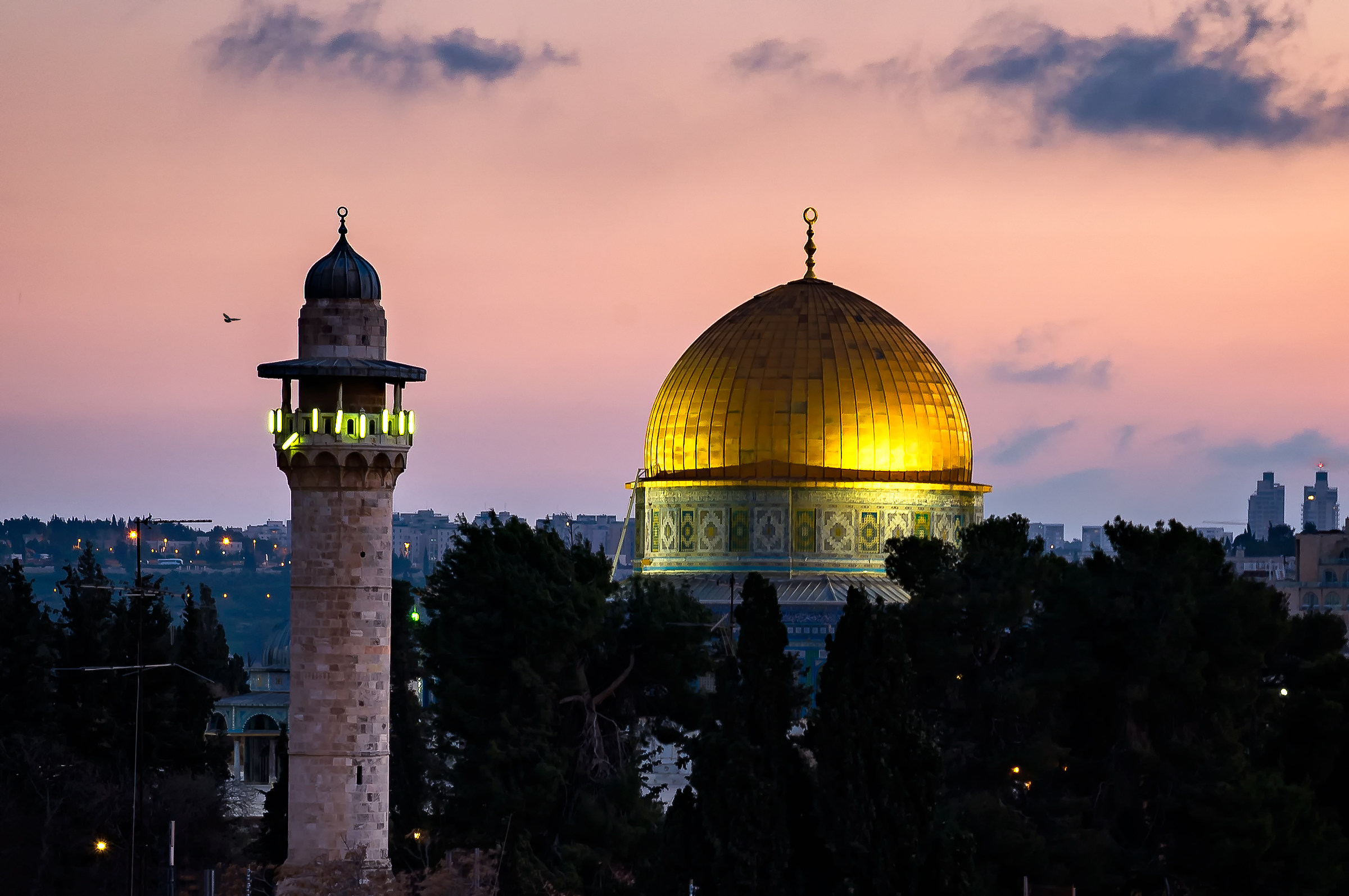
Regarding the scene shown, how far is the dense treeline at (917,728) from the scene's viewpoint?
3541 cm

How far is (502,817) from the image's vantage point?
42.0m

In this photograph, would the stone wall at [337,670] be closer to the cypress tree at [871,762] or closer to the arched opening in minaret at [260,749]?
the cypress tree at [871,762]

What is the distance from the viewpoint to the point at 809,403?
185ft

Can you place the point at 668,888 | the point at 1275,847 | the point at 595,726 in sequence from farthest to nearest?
1. the point at 595,726
2. the point at 1275,847
3. the point at 668,888

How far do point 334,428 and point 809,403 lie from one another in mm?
17542

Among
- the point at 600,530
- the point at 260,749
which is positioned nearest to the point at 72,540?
the point at 600,530

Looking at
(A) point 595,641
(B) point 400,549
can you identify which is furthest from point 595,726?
(B) point 400,549

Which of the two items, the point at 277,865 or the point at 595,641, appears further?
the point at 595,641

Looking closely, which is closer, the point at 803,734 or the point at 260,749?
the point at 803,734

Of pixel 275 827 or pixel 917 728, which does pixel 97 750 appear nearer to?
pixel 275 827

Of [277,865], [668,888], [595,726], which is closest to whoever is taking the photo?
[668,888]

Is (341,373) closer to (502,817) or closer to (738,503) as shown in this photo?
(502,817)

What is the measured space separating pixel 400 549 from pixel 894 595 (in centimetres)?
10988

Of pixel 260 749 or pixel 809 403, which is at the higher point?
pixel 809 403
